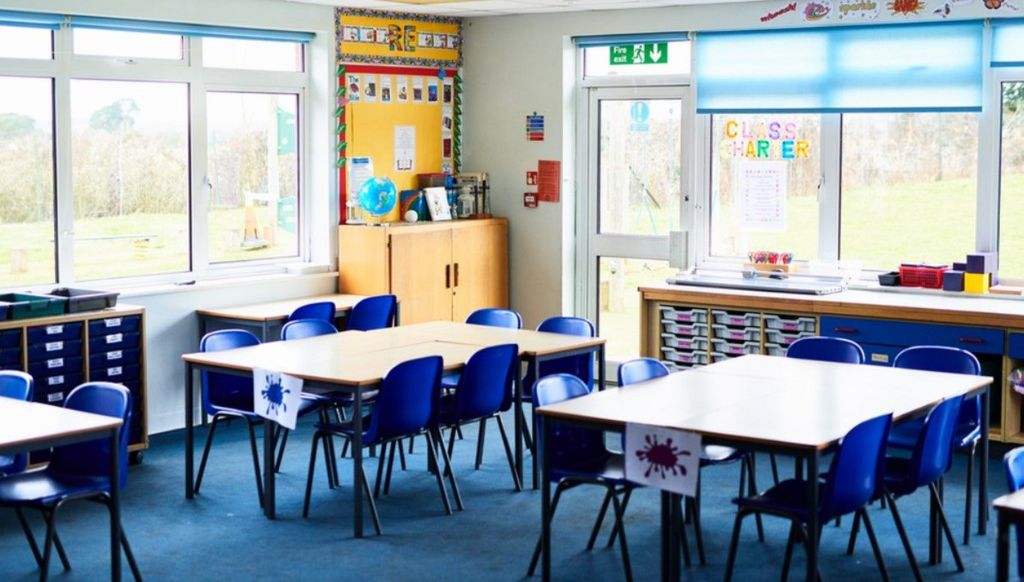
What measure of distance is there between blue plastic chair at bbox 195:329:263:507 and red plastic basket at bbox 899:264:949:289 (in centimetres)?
423

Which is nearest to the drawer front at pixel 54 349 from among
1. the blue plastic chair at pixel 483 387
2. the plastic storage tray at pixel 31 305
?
the plastic storage tray at pixel 31 305

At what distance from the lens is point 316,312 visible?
29.1 ft

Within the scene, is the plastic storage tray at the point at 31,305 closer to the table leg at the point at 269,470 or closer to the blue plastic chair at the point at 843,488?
the table leg at the point at 269,470

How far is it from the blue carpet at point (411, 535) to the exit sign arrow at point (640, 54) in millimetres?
3513

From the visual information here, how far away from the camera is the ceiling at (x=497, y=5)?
31.4 feet

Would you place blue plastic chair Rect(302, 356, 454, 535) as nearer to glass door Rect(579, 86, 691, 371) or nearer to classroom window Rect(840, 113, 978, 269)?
glass door Rect(579, 86, 691, 371)

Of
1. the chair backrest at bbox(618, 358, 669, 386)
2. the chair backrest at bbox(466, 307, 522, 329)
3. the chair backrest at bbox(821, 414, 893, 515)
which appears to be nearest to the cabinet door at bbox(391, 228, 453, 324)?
the chair backrest at bbox(466, 307, 522, 329)

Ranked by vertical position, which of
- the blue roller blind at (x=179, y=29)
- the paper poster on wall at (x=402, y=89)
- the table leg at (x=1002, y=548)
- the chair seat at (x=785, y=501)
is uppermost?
the blue roller blind at (x=179, y=29)

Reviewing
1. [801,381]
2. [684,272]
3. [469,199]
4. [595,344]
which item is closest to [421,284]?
[469,199]

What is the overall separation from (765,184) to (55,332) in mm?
4933

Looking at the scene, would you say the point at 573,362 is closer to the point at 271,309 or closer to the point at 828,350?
the point at 828,350

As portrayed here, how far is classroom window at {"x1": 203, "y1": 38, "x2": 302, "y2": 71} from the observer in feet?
30.7

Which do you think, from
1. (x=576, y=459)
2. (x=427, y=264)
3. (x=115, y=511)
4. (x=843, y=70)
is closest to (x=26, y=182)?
(x=427, y=264)

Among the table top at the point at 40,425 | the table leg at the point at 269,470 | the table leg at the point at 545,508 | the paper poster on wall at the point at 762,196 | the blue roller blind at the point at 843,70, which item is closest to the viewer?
the table top at the point at 40,425
